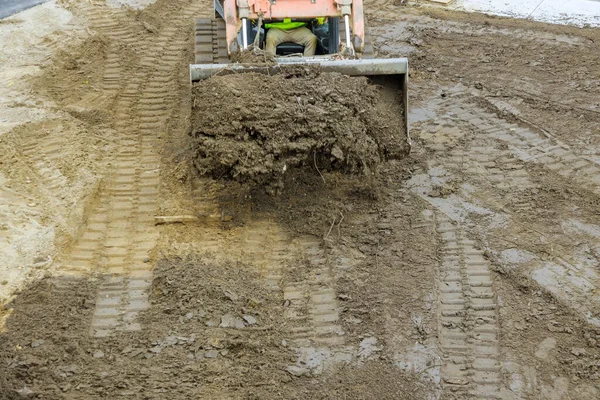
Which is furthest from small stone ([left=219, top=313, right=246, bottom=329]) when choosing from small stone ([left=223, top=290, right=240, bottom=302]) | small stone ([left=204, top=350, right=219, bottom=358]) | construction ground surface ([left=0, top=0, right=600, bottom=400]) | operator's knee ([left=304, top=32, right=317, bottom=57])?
operator's knee ([left=304, top=32, right=317, bottom=57])

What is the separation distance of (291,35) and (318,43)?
413 millimetres

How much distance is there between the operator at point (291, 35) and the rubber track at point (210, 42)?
2.34 feet

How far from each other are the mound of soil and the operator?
1232 millimetres

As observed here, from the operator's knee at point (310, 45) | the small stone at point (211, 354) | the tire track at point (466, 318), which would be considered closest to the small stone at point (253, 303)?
the small stone at point (211, 354)

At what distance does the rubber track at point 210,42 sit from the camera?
8609mm

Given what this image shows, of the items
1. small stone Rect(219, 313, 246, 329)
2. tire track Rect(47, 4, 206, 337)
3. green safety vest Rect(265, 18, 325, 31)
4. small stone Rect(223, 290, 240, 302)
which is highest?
green safety vest Rect(265, 18, 325, 31)

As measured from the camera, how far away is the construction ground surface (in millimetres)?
5215

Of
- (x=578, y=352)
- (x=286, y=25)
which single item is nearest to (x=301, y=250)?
(x=578, y=352)

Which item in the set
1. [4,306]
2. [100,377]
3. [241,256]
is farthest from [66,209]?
[100,377]

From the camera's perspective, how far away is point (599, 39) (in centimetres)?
1016

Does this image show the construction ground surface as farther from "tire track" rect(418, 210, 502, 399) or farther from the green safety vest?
the green safety vest

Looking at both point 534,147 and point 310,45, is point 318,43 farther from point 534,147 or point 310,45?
point 534,147

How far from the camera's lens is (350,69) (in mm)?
6922

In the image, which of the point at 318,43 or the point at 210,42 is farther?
the point at 210,42
